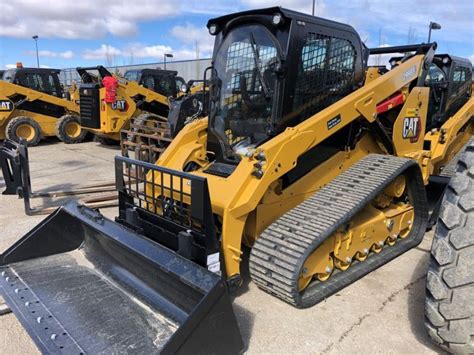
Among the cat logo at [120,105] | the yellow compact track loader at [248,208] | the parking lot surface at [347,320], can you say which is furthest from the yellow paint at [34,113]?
the parking lot surface at [347,320]

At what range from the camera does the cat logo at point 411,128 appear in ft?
14.4

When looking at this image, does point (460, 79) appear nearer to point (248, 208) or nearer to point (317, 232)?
point (317, 232)

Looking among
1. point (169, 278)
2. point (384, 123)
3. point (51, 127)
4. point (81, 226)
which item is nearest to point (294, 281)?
point (169, 278)

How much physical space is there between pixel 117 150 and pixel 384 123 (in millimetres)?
8548

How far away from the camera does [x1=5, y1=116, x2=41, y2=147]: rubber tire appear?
37.3 feet

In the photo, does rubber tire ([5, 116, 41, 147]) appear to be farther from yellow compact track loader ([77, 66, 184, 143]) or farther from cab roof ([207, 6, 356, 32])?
cab roof ([207, 6, 356, 32])

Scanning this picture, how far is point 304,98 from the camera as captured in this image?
3.67 m

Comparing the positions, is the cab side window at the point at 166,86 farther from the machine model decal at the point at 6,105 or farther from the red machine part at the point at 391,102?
the red machine part at the point at 391,102

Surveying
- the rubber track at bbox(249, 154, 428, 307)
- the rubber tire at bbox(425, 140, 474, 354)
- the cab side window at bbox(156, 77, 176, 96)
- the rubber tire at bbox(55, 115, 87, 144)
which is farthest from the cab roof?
the rubber tire at bbox(55, 115, 87, 144)

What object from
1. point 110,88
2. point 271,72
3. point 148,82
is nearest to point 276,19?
point 271,72

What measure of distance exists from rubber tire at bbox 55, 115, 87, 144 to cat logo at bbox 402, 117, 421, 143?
10468 millimetres

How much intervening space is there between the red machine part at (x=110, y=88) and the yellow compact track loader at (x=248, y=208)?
23.0 ft

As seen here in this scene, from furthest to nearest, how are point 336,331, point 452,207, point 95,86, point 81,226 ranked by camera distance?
1. point 95,86
2. point 81,226
3. point 336,331
4. point 452,207

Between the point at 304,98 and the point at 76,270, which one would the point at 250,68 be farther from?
the point at 76,270
